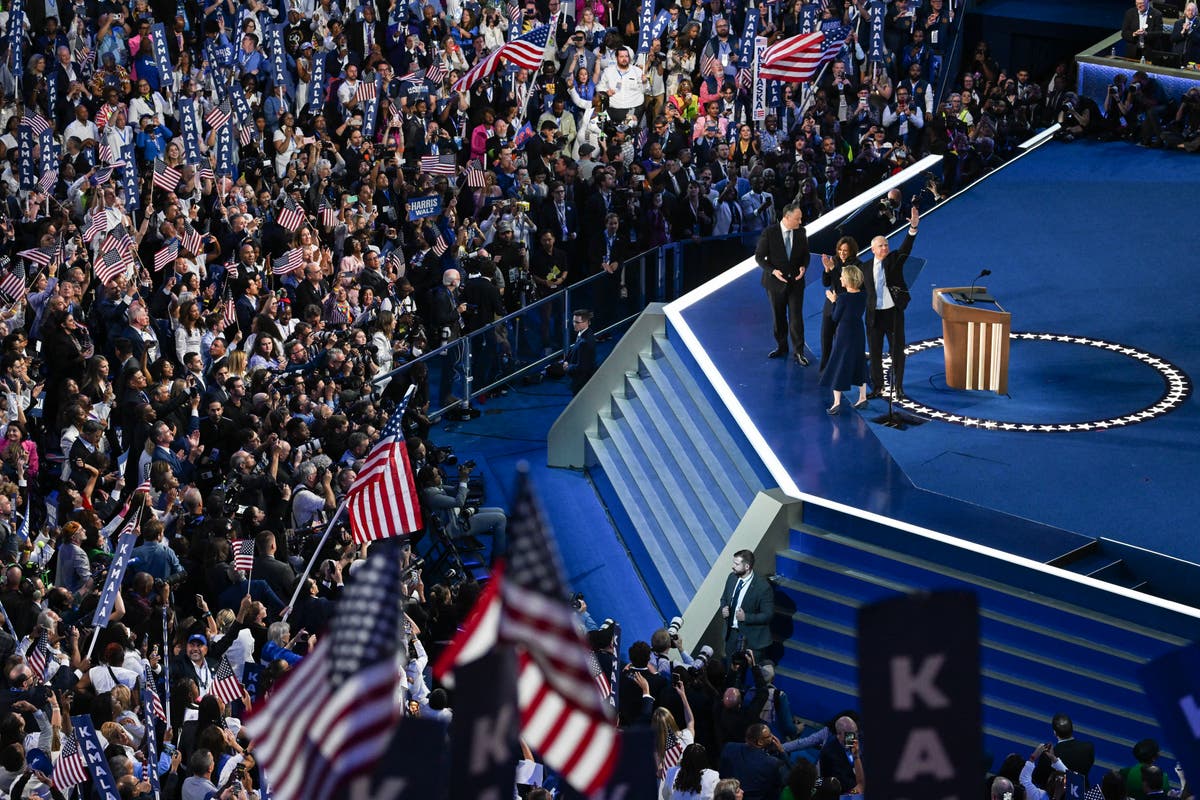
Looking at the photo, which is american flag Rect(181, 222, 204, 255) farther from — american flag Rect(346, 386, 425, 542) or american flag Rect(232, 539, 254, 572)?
american flag Rect(346, 386, 425, 542)

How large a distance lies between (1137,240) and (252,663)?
1468 cm

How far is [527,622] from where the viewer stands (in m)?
6.12

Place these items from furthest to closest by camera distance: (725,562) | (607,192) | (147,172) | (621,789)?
(607,192) → (147,172) → (725,562) → (621,789)

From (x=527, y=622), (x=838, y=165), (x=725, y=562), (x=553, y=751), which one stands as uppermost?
(x=527, y=622)

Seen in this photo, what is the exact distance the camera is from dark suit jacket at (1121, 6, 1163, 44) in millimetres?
27891

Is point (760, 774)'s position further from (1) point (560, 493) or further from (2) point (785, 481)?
(1) point (560, 493)

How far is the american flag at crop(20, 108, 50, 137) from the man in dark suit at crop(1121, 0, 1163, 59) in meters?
15.9

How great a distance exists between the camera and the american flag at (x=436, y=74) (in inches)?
999

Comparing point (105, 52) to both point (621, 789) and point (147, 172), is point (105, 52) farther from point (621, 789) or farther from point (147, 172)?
point (621, 789)

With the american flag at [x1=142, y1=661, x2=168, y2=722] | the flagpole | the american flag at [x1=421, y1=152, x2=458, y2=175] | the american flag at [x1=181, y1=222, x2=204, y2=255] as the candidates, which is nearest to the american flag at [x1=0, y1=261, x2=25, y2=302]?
the american flag at [x1=181, y1=222, x2=204, y2=255]

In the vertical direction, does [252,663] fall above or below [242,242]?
below

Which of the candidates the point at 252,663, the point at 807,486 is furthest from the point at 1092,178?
the point at 252,663

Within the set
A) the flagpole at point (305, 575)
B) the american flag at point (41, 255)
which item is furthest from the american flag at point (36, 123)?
the flagpole at point (305, 575)

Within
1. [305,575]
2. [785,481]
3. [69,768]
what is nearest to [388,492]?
[305,575]
